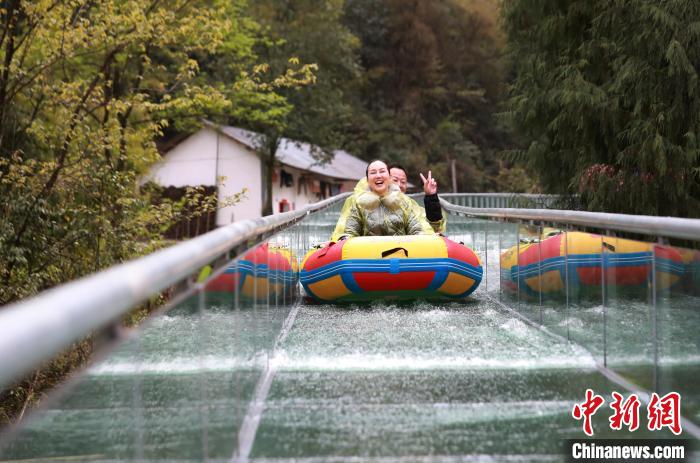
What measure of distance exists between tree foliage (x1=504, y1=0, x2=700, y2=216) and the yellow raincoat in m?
4.31

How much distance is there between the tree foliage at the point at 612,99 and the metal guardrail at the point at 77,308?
32.7ft

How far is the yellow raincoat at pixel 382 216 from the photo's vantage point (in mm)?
8242

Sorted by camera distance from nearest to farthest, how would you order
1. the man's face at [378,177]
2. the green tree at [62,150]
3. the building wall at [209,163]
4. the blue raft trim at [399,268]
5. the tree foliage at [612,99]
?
the blue raft trim at [399,268] < the man's face at [378,177] < the tree foliage at [612,99] < the green tree at [62,150] < the building wall at [209,163]

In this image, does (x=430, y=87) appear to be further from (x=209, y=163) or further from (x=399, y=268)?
(x=399, y=268)

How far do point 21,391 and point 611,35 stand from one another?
→ 943cm

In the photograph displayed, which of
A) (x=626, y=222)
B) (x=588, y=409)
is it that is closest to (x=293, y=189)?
(x=626, y=222)

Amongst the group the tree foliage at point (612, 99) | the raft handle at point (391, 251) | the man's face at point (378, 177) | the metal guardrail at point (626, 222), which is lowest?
the raft handle at point (391, 251)

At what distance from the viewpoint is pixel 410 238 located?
Result: 729 cm

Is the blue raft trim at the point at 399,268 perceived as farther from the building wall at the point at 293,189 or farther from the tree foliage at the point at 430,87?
the tree foliage at the point at 430,87

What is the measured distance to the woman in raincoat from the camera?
8.20 m

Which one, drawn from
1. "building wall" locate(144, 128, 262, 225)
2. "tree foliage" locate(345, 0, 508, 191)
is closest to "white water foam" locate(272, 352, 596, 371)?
"building wall" locate(144, 128, 262, 225)

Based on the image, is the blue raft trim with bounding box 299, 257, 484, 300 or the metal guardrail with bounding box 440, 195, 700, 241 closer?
the metal guardrail with bounding box 440, 195, 700, 241

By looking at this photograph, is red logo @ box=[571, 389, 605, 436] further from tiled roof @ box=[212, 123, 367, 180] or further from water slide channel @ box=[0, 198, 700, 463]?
tiled roof @ box=[212, 123, 367, 180]

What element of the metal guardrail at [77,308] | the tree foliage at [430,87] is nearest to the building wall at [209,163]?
Answer: the tree foliage at [430,87]
